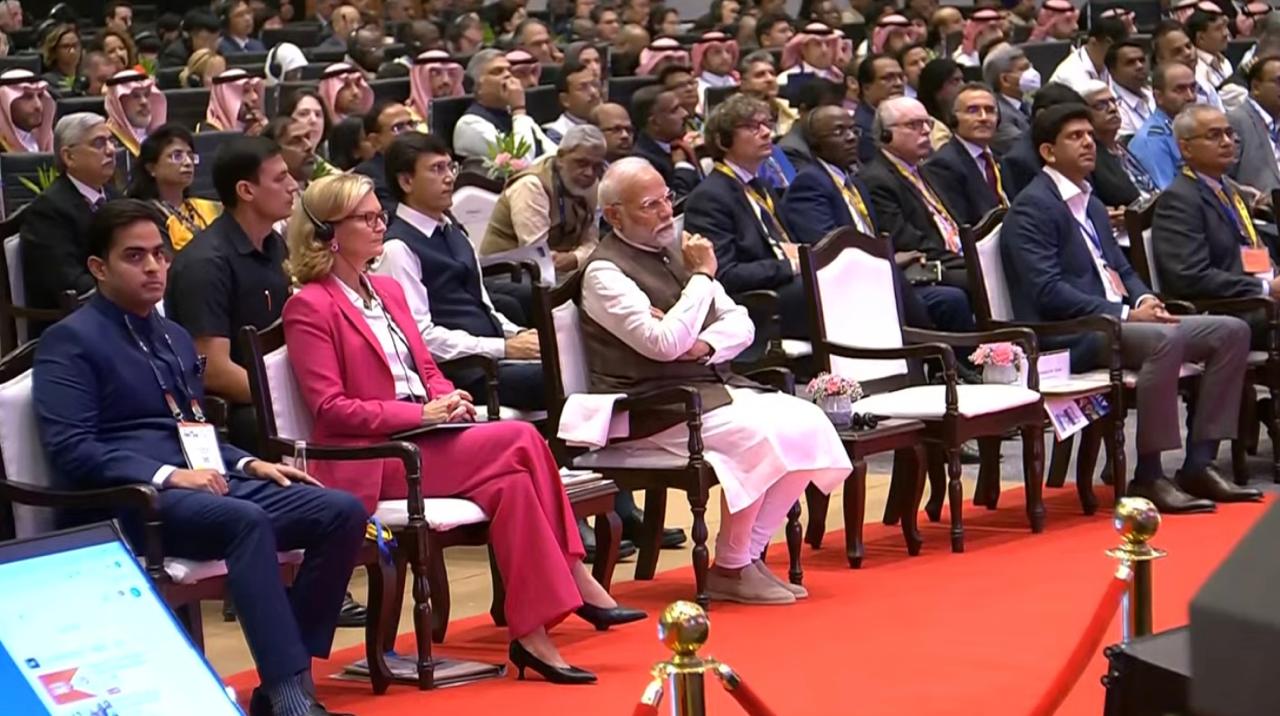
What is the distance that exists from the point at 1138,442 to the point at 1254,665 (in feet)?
17.5

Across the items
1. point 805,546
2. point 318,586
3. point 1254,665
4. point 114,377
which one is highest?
point 1254,665

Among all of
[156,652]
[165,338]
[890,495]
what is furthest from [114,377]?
[890,495]

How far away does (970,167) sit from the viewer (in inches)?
313

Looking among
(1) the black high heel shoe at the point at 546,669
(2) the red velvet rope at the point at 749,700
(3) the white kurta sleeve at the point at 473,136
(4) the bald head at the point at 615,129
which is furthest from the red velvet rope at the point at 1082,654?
(3) the white kurta sleeve at the point at 473,136

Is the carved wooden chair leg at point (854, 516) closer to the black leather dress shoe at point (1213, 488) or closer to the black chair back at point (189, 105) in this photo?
the black leather dress shoe at point (1213, 488)

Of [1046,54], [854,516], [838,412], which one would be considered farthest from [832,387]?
[1046,54]

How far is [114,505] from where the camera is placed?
4.04 m

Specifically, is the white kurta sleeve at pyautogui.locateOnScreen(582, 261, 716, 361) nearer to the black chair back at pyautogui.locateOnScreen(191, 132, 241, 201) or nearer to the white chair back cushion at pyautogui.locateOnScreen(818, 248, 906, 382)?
the white chair back cushion at pyautogui.locateOnScreen(818, 248, 906, 382)

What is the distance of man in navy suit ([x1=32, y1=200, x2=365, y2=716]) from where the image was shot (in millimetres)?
3994

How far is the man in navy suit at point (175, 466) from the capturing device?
3994 mm

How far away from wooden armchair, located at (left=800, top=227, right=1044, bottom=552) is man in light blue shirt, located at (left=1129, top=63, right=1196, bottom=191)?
301 centimetres

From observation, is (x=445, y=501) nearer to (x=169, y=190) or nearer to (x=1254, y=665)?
(x=169, y=190)

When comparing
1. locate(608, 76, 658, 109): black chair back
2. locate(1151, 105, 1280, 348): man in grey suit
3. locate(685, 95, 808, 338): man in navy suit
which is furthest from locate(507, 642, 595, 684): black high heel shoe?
locate(608, 76, 658, 109): black chair back

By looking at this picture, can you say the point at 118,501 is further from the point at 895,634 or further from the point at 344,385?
the point at 895,634
